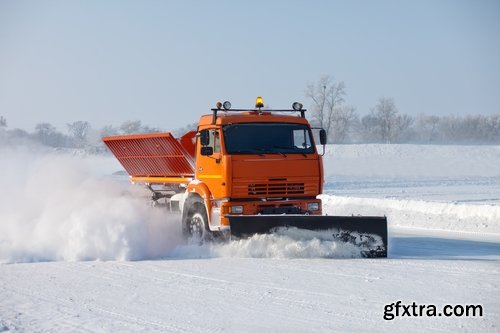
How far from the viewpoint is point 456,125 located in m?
115

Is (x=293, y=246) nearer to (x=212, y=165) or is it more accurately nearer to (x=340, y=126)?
(x=212, y=165)

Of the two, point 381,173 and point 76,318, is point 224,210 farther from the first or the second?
point 381,173

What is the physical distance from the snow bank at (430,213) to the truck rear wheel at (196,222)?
24.4 ft

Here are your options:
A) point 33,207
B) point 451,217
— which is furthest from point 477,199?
point 33,207

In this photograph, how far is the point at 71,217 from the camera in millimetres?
12391

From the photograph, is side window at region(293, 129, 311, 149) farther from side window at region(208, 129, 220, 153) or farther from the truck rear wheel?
the truck rear wheel

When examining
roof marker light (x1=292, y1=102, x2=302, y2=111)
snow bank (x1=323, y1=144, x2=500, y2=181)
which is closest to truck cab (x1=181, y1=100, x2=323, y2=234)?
roof marker light (x1=292, y1=102, x2=302, y2=111)

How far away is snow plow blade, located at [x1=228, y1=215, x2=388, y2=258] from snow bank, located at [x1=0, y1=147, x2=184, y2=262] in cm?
199

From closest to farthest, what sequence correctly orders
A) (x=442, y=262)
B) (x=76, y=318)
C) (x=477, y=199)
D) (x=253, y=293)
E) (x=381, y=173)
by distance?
(x=76, y=318) → (x=253, y=293) → (x=442, y=262) → (x=477, y=199) → (x=381, y=173)

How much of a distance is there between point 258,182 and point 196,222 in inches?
62.0

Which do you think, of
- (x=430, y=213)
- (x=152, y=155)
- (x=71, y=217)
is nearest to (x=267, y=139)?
(x=152, y=155)

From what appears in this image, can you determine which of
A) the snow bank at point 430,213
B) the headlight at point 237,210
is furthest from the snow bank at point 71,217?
the snow bank at point 430,213

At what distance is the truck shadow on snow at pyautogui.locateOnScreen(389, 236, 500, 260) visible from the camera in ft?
39.5

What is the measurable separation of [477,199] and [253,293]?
2093 cm
